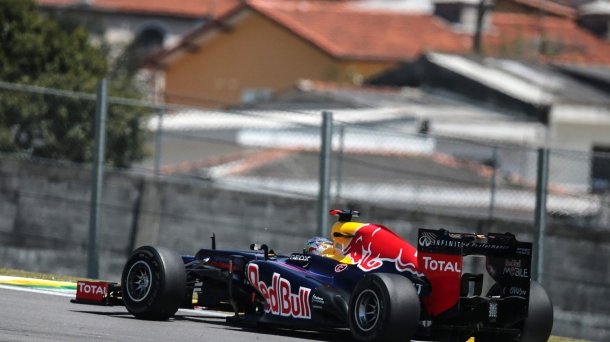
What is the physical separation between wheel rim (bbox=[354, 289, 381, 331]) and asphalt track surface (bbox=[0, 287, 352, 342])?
26.5 inches

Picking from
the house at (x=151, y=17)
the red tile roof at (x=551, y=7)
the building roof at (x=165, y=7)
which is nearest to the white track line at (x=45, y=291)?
the house at (x=151, y=17)

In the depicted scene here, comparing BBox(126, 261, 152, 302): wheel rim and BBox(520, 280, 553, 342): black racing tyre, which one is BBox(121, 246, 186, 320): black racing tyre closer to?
BBox(126, 261, 152, 302): wheel rim

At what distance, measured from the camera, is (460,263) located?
333 inches

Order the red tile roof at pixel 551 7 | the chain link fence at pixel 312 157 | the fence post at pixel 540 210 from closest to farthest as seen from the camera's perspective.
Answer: the fence post at pixel 540 210
the chain link fence at pixel 312 157
the red tile roof at pixel 551 7

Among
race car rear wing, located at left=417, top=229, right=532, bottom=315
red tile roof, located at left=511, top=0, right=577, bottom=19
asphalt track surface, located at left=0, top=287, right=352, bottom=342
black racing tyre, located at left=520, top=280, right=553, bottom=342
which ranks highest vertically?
red tile roof, located at left=511, top=0, right=577, bottom=19

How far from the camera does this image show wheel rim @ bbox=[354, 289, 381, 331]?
8367 millimetres

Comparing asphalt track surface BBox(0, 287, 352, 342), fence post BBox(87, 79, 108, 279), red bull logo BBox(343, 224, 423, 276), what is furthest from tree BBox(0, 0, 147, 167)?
red bull logo BBox(343, 224, 423, 276)

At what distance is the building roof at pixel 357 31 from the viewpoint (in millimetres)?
49938

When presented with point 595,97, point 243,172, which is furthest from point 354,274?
point 595,97

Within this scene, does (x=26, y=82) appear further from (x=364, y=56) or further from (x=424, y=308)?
(x=364, y=56)

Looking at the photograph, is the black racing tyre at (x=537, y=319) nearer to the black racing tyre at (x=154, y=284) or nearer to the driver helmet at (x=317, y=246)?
the driver helmet at (x=317, y=246)

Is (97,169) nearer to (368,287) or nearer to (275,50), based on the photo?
(368,287)

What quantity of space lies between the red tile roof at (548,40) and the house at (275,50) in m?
1.85

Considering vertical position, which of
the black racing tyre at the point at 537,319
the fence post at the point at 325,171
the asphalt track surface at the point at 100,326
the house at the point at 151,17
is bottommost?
the asphalt track surface at the point at 100,326
